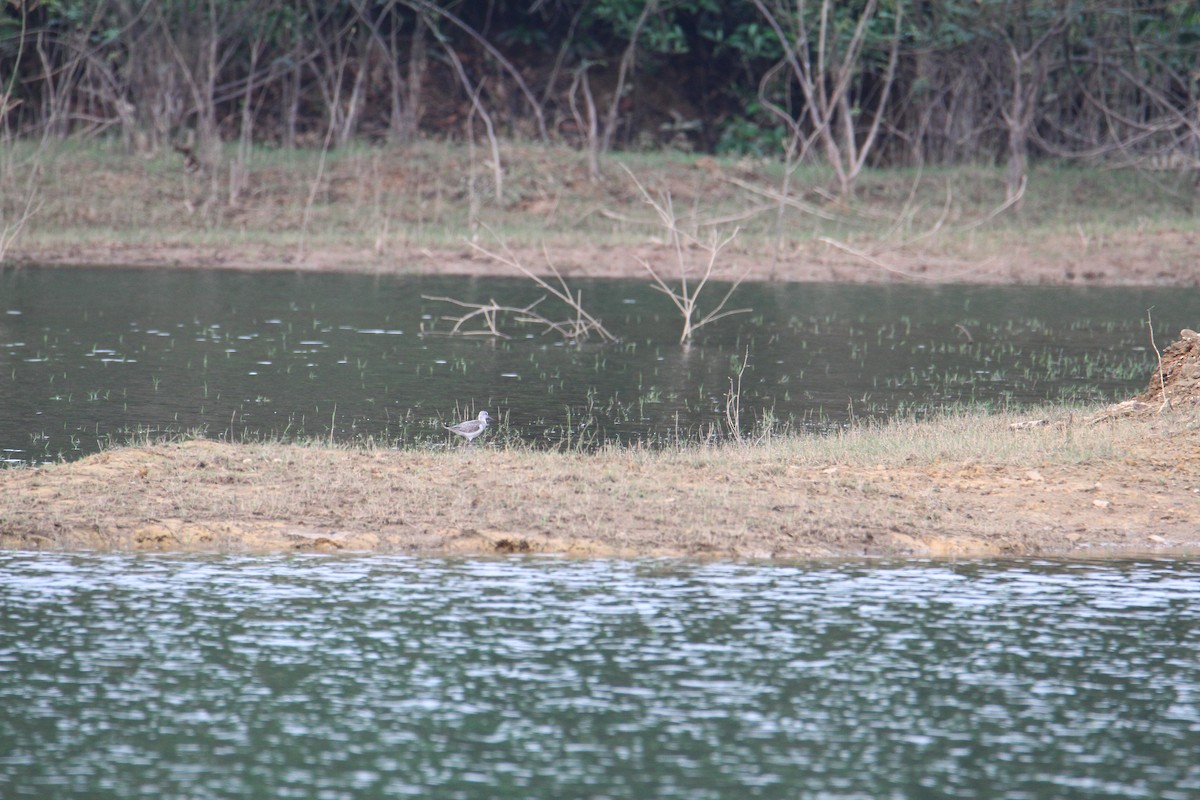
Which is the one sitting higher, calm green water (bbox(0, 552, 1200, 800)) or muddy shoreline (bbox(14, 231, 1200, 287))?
muddy shoreline (bbox(14, 231, 1200, 287))

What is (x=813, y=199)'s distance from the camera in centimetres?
3556

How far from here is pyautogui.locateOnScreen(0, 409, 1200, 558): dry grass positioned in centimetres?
1086

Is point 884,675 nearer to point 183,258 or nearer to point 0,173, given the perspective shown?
point 183,258

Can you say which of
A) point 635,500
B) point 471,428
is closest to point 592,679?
point 635,500

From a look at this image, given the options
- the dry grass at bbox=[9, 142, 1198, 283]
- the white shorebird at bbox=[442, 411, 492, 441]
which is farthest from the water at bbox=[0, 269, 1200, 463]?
the dry grass at bbox=[9, 142, 1198, 283]

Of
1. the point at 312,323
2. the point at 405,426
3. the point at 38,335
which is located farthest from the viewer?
the point at 312,323

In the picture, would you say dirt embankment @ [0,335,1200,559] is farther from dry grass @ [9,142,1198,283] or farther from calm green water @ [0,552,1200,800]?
dry grass @ [9,142,1198,283]

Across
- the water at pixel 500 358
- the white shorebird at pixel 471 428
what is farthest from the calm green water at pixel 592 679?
the water at pixel 500 358

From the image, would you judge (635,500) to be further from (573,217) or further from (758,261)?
(573,217)

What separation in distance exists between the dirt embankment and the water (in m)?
1.72

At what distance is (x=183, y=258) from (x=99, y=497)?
19741 millimetres

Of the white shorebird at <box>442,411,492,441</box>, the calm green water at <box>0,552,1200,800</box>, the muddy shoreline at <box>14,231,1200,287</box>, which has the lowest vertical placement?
the calm green water at <box>0,552,1200,800</box>

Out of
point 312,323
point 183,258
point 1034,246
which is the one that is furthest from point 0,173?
point 1034,246

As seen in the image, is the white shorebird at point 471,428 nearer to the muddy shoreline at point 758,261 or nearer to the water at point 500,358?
the water at point 500,358
